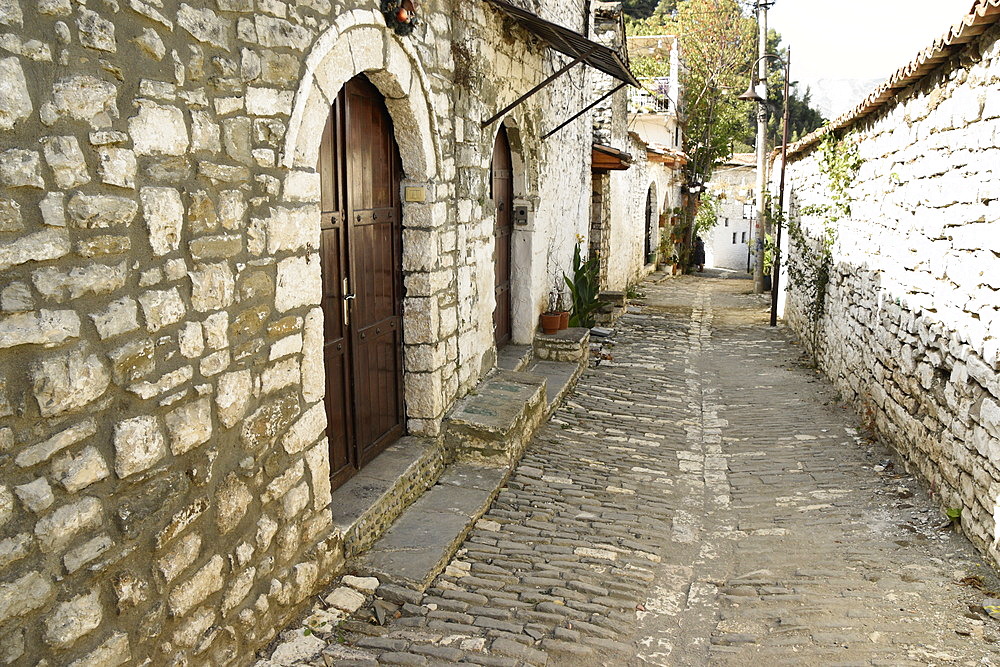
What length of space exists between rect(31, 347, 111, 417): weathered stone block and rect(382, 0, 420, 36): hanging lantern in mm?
2748

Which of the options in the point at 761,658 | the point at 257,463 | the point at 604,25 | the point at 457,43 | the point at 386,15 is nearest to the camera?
the point at 257,463

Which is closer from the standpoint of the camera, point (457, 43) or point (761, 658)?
point (761, 658)

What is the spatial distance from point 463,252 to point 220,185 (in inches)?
118

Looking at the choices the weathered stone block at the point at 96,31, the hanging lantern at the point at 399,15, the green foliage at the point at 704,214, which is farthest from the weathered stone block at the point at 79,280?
the green foliage at the point at 704,214

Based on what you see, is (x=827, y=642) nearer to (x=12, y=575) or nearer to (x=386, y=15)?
(x=12, y=575)

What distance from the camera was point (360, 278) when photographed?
4.70 meters

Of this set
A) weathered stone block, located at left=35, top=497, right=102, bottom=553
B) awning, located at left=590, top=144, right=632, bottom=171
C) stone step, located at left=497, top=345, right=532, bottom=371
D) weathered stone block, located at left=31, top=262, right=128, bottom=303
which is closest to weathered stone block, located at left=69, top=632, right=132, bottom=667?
weathered stone block, located at left=35, top=497, right=102, bottom=553

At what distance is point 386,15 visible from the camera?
432cm

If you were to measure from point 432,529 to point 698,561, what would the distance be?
1572 millimetres

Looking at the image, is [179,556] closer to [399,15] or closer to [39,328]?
[39,328]

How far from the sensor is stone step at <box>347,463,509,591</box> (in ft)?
13.1

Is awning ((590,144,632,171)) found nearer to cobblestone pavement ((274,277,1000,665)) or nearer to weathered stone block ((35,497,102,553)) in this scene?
cobblestone pavement ((274,277,1000,665))

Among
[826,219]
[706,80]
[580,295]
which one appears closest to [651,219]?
[706,80]

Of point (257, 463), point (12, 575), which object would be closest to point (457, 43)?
point (257, 463)
